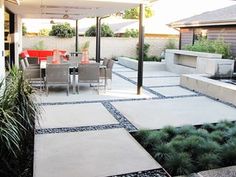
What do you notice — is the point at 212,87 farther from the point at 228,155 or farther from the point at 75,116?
the point at 228,155

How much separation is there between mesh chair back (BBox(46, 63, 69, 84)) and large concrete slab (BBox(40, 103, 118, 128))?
1317 millimetres

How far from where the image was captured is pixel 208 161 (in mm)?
4293

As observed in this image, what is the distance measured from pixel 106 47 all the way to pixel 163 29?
4281 millimetres

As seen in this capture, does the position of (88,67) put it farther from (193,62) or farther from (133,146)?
(193,62)

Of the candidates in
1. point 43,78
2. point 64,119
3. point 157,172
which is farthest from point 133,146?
point 43,78

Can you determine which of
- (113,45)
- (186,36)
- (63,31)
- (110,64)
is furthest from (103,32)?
(110,64)

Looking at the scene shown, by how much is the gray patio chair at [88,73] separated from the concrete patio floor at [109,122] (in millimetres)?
430

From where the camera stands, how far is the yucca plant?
385 cm

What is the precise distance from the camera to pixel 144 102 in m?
8.24

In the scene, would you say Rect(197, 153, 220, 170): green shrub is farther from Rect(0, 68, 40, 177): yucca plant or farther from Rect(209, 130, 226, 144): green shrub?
Rect(0, 68, 40, 177): yucca plant


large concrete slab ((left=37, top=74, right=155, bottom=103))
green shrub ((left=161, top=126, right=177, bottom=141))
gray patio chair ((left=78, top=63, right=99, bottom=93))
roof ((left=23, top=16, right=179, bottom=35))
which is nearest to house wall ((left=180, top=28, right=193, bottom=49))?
roof ((left=23, top=16, right=179, bottom=35))

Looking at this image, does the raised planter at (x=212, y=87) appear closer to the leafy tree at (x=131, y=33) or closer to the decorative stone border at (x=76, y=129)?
the decorative stone border at (x=76, y=129)

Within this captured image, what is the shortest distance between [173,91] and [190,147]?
17.4 feet

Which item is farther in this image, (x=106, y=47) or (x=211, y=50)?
(x=106, y=47)
